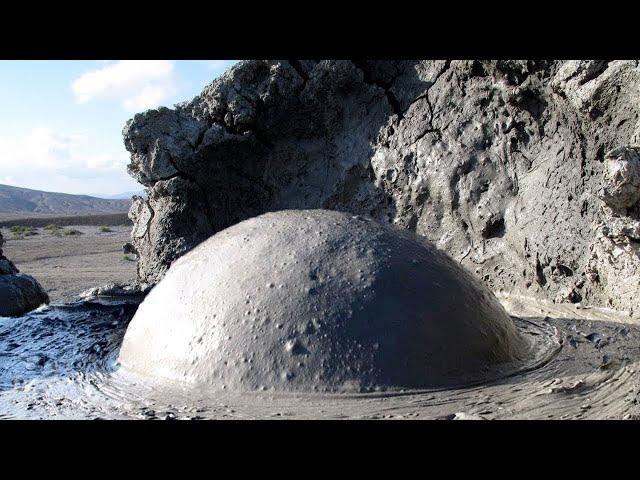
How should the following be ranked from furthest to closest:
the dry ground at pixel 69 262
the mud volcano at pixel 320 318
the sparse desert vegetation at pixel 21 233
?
the sparse desert vegetation at pixel 21 233 < the dry ground at pixel 69 262 < the mud volcano at pixel 320 318

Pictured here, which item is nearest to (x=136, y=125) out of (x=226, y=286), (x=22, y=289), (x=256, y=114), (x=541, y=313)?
(x=256, y=114)

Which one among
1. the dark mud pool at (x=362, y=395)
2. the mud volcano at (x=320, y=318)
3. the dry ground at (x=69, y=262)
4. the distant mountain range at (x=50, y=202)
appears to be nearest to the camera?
the dark mud pool at (x=362, y=395)

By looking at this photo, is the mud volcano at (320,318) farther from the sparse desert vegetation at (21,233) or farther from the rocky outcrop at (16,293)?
the sparse desert vegetation at (21,233)

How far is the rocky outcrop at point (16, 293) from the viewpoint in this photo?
526 centimetres

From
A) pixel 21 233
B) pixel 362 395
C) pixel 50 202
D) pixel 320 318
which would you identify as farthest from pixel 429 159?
pixel 50 202

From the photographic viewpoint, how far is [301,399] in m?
2.56

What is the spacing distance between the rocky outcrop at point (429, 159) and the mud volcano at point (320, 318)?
53.1 inches

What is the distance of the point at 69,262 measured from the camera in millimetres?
11781

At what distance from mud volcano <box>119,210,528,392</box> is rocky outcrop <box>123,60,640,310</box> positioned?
1350 mm

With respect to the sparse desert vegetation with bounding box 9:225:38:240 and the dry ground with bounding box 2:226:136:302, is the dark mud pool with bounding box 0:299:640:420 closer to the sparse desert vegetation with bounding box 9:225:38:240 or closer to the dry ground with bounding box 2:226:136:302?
the dry ground with bounding box 2:226:136:302

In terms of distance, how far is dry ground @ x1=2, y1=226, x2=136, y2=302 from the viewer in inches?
338

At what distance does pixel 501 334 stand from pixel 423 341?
1.73 ft

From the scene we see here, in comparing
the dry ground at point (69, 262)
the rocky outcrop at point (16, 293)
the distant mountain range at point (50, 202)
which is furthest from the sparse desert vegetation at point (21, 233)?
the distant mountain range at point (50, 202)

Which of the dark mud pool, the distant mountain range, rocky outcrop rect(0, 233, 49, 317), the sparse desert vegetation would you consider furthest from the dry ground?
the distant mountain range
